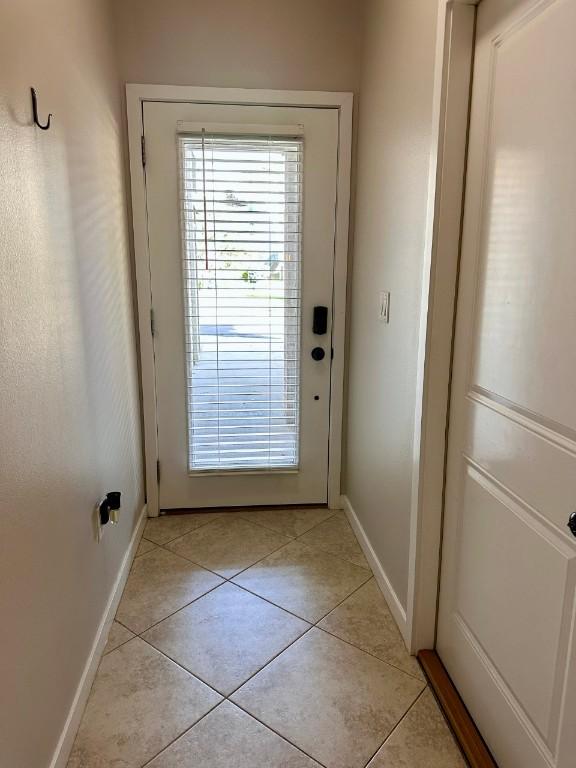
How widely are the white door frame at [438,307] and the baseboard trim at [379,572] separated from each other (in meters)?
0.05

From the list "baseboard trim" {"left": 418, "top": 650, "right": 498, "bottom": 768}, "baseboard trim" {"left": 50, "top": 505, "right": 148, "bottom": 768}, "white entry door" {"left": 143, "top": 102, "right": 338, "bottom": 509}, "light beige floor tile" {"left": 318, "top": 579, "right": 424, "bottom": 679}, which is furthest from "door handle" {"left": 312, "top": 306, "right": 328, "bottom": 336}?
"baseboard trim" {"left": 418, "top": 650, "right": 498, "bottom": 768}

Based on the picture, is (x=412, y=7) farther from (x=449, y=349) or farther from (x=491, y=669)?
(x=491, y=669)

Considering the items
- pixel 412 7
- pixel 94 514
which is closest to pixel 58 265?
pixel 94 514

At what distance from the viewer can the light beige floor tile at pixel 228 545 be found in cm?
228

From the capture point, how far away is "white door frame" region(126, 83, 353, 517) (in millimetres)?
2312

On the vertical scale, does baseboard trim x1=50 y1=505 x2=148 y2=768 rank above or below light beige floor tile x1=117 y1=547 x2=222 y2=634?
above

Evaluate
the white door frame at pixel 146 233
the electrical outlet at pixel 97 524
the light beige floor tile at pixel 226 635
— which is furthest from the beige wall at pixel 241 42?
the light beige floor tile at pixel 226 635

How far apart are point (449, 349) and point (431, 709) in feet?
3.60

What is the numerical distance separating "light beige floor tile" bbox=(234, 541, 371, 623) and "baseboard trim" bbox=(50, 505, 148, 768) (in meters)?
0.48

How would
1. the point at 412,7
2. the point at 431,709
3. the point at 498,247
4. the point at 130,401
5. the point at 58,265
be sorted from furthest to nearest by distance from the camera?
the point at 130,401, the point at 412,7, the point at 431,709, the point at 58,265, the point at 498,247

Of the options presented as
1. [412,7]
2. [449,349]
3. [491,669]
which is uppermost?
[412,7]

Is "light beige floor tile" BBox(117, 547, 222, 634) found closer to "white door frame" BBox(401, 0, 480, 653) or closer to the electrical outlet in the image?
the electrical outlet

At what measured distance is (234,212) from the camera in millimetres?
2408

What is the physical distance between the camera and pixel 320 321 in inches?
101
